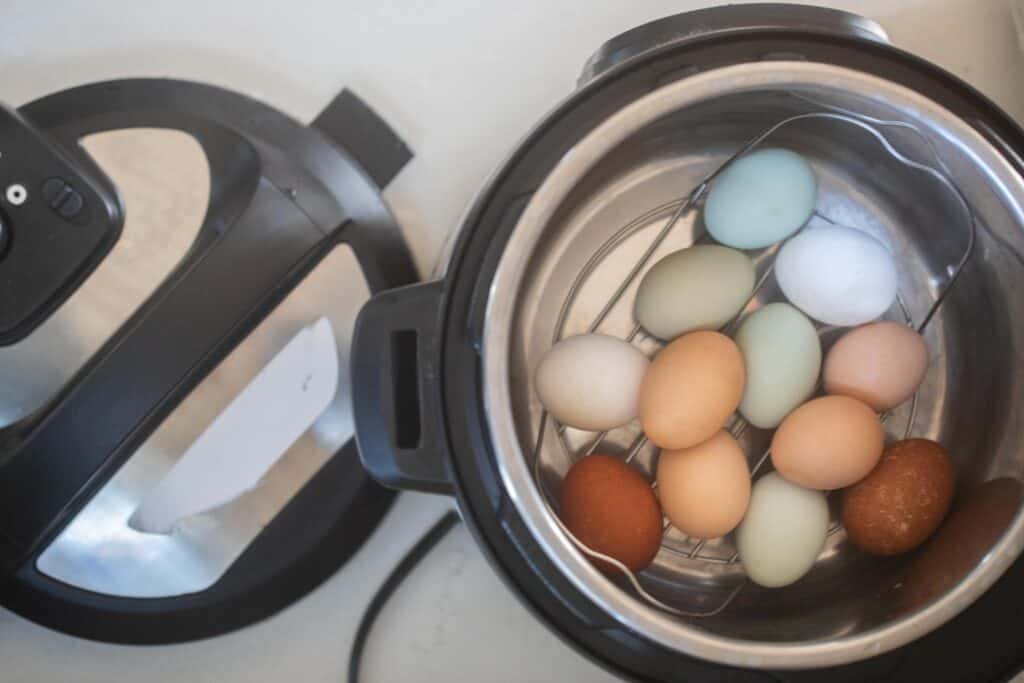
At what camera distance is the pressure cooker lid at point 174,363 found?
0.59m

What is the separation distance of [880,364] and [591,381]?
0.20 metres

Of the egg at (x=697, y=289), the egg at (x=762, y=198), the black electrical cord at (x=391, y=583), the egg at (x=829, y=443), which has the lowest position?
the black electrical cord at (x=391, y=583)

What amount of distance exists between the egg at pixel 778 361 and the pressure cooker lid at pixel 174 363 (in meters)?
0.28

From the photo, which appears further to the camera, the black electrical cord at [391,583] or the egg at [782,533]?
the black electrical cord at [391,583]

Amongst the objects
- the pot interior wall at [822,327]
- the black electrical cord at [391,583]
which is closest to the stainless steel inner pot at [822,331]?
the pot interior wall at [822,327]

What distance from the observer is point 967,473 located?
0.58 m

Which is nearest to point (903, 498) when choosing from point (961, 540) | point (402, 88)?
point (961, 540)

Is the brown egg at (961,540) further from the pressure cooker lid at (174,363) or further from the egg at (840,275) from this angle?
the pressure cooker lid at (174,363)

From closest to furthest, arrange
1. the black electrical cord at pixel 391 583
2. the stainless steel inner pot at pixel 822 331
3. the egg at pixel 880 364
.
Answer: the stainless steel inner pot at pixel 822 331
the egg at pixel 880 364
the black electrical cord at pixel 391 583

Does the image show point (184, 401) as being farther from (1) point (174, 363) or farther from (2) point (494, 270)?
(2) point (494, 270)

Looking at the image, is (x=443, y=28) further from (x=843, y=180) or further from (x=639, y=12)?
(x=843, y=180)

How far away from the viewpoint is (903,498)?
53 cm

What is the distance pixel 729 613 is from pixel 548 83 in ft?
1.41

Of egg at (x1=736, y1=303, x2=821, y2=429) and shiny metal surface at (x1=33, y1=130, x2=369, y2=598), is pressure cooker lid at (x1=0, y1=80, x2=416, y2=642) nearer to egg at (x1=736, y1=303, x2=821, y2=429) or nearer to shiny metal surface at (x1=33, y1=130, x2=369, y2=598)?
shiny metal surface at (x1=33, y1=130, x2=369, y2=598)
